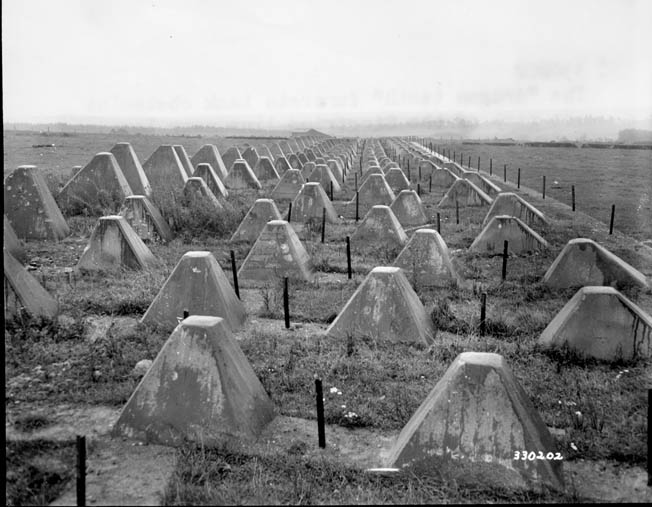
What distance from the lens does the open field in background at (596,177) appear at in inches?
629

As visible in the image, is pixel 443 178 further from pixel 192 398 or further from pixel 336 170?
pixel 192 398

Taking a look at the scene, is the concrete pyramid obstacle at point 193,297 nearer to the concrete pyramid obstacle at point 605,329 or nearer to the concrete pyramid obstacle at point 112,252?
the concrete pyramid obstacle at point 112,252

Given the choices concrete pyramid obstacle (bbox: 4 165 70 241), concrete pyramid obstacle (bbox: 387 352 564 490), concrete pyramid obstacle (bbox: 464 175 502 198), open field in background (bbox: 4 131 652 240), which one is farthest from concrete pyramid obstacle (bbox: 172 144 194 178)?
concrete pyramid obstacle (bbox: 387 352 564 490)

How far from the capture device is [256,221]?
38.4 feet

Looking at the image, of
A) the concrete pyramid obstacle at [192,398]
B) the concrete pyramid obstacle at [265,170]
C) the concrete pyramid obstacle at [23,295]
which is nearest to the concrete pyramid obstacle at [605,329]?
the concrete pyramid obstacle at [192,398]

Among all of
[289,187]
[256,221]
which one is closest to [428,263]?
[256,221]

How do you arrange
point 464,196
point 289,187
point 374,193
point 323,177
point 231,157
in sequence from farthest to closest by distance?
point 231,157
point 323,177
point 289,187
point 374,193
point 464,196

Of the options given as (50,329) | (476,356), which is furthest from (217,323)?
(50,329)

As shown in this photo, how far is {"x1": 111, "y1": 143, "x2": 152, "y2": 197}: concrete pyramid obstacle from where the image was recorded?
1551cm

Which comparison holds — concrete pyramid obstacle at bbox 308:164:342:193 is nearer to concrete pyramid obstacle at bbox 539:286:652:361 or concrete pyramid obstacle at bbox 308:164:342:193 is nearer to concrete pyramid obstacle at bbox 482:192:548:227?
concrete pyramid obstacle at bbox 482:192:548:227

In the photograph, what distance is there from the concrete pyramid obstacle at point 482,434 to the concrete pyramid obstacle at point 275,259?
16.8 feet

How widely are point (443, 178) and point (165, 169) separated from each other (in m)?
9.53

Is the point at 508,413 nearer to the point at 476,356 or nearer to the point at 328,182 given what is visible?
the point at 476,356

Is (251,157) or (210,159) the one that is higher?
(210,159)
